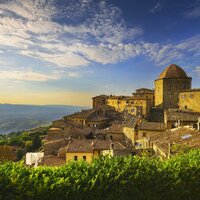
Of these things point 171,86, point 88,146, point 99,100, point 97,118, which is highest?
point 171,86

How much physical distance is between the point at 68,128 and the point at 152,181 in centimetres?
3555

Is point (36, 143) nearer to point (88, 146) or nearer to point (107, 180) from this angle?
point (88, 146)

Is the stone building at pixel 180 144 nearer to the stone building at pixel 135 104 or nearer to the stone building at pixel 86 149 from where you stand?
the stone building at pixel 86 149

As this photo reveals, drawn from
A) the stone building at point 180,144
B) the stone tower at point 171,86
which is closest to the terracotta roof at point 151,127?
the stone building at point 180,144

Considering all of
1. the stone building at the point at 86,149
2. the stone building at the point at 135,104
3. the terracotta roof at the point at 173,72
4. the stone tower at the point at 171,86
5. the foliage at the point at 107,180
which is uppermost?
the terracotta roof at the point at 173,72

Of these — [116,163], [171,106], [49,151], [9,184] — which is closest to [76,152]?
[49,151]

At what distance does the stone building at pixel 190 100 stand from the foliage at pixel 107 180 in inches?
1526

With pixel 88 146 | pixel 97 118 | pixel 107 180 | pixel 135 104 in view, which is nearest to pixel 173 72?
pixel 135 104

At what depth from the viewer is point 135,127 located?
35281 millimetres

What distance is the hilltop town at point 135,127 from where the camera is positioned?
23188 millimetres

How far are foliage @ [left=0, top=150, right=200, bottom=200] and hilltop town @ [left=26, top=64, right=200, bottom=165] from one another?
536 cm

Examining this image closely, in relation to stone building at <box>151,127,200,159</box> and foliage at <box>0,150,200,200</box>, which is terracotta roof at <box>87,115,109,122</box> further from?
foliage at <box>0,150,200,200</box>

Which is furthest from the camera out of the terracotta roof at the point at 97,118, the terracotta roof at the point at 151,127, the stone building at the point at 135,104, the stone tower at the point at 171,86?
the terracotta roof at the point at 97,118

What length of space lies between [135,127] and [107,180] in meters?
26.0
